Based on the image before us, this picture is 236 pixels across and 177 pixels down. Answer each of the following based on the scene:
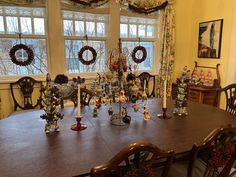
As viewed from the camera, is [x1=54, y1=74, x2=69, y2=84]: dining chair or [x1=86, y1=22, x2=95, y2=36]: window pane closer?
[x1=54, y1=74, x2=69, y2=84]: dining chair

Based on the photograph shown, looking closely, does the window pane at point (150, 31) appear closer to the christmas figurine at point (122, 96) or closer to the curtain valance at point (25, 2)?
the curtain valance at point (25, 2)

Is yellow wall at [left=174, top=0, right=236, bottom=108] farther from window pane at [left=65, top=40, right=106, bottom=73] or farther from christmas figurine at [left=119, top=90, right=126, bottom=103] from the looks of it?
christmas figurine at [left=119, top=90, right=126, bottom=103]

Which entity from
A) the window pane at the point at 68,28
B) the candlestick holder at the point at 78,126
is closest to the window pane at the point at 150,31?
the window pane at the point at 68,28

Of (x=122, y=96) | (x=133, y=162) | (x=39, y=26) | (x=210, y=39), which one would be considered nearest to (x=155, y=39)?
(x=210, y=39)

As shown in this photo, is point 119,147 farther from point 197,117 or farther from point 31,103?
point 31,103

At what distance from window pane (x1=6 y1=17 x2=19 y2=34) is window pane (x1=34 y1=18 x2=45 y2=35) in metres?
0.29

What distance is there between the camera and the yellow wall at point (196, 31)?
11.7 feet

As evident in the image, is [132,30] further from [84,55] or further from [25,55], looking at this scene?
[25,55]

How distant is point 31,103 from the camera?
350 centimetres

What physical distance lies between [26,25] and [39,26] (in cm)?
20

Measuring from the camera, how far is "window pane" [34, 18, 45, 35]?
3510mm

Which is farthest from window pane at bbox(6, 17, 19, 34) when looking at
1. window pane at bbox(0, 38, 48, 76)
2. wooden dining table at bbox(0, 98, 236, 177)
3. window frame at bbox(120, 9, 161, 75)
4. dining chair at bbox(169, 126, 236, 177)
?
dining chair at bbox(169, 126, 236, 177)

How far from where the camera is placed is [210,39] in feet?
13.0

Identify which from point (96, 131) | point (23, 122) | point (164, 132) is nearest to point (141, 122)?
point (164, 132)
